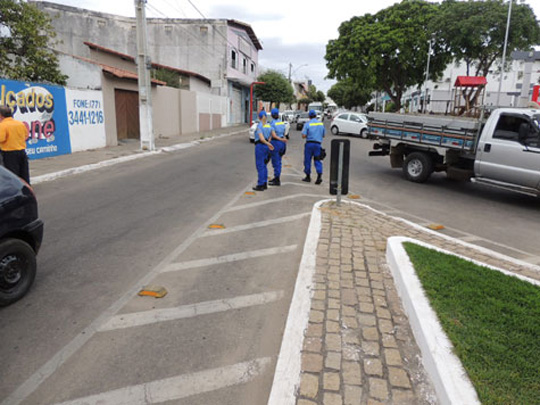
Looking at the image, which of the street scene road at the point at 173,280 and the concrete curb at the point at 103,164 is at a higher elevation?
the concrete curb at the point at 103,164

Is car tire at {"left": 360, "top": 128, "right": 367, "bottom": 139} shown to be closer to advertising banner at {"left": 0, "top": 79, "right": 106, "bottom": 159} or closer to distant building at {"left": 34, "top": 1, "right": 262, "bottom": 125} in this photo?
distant building at {"left": 34, "top": 1, "right": 262, "bottom": 125}

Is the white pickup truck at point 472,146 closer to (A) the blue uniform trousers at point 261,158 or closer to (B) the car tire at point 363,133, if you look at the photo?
(A) the blue uniform trousers at point 261,158

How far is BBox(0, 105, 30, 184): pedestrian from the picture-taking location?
24.0ft

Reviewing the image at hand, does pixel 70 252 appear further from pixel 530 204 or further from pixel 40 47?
pixel 40 47

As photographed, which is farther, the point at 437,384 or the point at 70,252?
the point at 70,252

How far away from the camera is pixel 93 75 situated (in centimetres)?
1600

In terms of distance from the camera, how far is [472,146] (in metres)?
9.17

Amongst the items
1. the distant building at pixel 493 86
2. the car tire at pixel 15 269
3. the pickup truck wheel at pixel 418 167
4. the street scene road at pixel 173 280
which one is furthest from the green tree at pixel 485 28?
the car tire at pixel 15 269

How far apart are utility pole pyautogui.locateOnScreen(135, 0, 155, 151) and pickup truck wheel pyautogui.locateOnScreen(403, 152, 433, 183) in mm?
9771

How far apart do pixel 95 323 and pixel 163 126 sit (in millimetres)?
19935

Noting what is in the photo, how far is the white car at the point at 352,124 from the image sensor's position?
86.8 ft

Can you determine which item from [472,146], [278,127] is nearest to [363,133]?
[472,146]

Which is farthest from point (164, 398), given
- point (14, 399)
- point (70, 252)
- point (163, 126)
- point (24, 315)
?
point (163, 126)

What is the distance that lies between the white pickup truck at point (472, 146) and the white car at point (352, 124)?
15.4 meters
